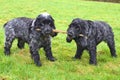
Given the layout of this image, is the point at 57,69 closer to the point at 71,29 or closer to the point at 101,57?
the point at 71,29

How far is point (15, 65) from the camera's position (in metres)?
10.9

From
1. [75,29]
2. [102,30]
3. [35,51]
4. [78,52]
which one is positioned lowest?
[78,52]

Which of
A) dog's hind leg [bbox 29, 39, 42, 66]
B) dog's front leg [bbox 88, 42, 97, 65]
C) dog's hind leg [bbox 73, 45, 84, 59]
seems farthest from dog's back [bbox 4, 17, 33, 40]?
dog's front leg [bbox 88, 42, 97, 65]

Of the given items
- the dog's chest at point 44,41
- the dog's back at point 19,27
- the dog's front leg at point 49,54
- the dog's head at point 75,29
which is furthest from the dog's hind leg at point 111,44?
the dog's back at point 19,27

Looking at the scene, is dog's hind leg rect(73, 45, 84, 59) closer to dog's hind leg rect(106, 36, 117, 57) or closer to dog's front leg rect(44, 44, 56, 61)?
dog's front leg rect(44, 44, 56, 61)

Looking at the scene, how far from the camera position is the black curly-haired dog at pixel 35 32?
34.5 feet

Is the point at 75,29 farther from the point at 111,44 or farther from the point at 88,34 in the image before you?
the point at 111,44

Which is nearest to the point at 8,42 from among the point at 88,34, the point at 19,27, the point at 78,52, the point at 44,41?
the point at 19,27

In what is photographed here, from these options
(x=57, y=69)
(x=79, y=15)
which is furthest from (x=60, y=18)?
(x=57, y=69)

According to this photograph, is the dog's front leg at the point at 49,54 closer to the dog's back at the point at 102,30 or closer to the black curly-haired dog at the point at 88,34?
the black curly-haired dog at the point at 88,34

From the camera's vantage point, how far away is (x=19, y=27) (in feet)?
38.8

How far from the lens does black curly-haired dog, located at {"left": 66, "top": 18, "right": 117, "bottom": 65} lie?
427 inches

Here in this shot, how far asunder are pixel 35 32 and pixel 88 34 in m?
1.67

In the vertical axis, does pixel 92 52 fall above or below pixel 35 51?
below
